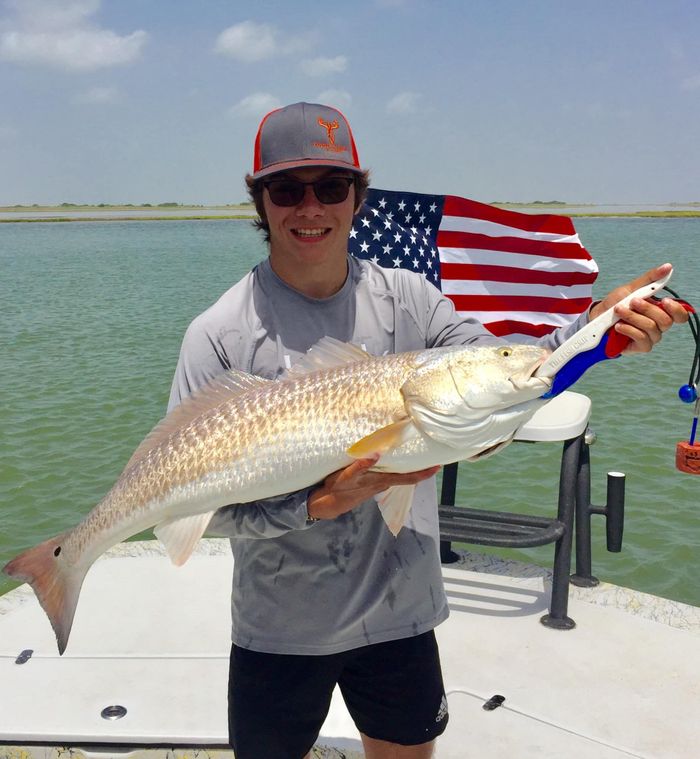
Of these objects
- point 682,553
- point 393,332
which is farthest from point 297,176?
point 682,553

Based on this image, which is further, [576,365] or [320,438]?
[320,438]

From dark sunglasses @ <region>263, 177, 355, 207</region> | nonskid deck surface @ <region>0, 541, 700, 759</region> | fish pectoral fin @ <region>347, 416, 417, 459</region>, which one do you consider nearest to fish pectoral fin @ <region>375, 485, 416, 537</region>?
Answer: fish pectoral fin @ <region>347, 416, 417, 459</region>

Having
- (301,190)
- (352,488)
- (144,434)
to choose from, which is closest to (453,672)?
(352,488)

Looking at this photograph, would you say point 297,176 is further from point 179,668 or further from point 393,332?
point 179,668

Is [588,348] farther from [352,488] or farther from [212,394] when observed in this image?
[212,394]

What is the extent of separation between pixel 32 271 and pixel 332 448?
4149 cm

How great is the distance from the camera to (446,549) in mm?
5570

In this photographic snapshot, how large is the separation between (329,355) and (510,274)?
4040 mm

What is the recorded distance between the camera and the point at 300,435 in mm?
2588

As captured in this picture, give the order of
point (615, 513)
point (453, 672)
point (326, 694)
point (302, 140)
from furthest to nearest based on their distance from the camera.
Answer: point (615, 513)
point (453, 672)
point (326, 694)
point (302, 140)

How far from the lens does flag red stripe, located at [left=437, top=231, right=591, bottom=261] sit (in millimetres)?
6320

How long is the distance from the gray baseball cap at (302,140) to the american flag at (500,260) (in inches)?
141

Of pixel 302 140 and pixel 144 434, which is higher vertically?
pixel 302 140

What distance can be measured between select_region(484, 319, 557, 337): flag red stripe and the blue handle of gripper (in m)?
3.98
